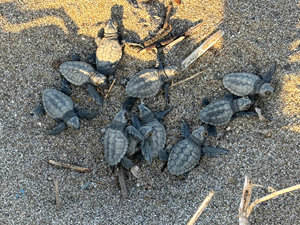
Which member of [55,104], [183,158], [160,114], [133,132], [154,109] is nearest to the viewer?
[183,158]

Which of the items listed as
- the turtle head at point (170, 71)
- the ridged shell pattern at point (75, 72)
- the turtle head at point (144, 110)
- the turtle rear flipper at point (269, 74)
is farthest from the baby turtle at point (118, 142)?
the turtle rear flipper at point (269, 74)

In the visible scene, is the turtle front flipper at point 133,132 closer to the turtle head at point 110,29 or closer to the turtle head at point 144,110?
the turtle head at point 144,110

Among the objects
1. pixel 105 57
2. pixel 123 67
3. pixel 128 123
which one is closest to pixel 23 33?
pixel 105 57

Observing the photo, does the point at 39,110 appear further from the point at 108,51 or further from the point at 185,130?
the point at 185,130

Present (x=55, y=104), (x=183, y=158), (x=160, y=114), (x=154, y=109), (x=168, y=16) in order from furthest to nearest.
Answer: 1. (x=168, y=16)
2. (x=154, y=109)
3. (x=160, y=114)
4. (x=55, y=104)
5. (x=183, y=158)

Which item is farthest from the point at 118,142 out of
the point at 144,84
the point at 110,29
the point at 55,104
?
the point at 110,29

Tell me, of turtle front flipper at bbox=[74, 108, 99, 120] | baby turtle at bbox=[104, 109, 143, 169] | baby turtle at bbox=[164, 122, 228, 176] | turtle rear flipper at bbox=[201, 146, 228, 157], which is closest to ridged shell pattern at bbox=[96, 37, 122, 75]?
turtle front flipper at bbox=[74, 108, 99, 120]
